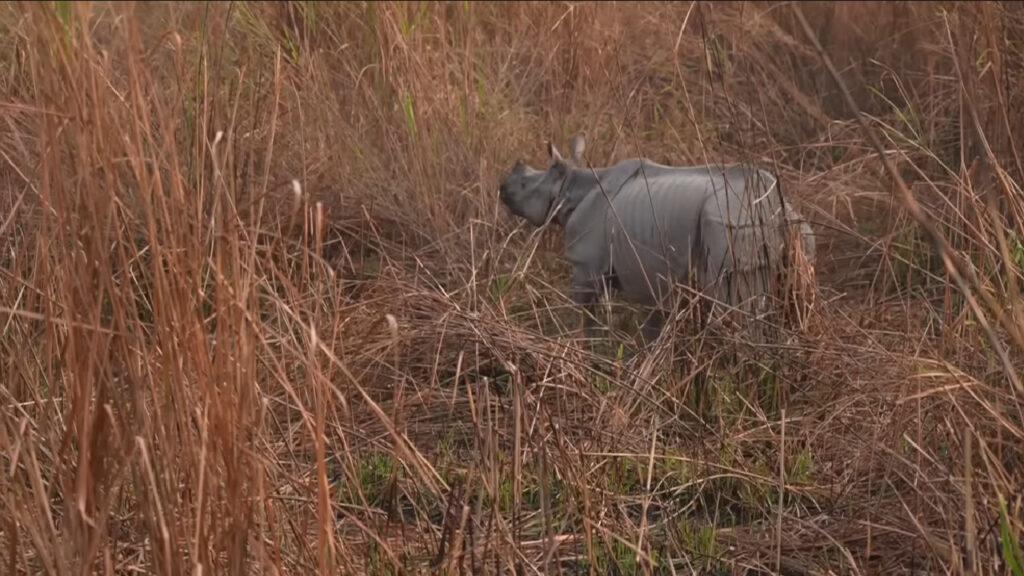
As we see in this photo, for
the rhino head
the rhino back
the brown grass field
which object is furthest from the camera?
the rhino head

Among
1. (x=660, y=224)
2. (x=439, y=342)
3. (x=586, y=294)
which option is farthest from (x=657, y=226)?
(x=439, y=342)

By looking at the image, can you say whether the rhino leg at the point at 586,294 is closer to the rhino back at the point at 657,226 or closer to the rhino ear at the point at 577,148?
the rhino back at the point at 657,226

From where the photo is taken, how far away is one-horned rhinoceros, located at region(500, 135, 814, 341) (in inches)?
126

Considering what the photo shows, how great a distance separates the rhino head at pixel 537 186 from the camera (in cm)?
407

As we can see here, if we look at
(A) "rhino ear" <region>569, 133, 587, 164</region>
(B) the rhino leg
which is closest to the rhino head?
(A) "rhino ear" <region>569, 133, 587, 164</region>

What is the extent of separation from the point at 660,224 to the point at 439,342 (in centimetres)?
95

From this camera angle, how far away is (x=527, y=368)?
3031mm

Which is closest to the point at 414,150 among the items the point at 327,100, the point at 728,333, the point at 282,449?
the point at 327,100

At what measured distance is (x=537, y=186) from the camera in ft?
13.4

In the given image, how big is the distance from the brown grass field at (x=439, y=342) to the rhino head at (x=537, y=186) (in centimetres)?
11

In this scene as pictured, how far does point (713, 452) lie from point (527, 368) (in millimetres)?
475

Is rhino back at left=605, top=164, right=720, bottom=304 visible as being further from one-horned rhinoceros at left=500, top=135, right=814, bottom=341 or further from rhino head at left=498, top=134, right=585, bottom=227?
rhino head at left=498, top=134, right=585, bottom=227

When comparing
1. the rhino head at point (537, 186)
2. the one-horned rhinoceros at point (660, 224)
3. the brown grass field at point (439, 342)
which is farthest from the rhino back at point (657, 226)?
the rhino head at point (537, 186)

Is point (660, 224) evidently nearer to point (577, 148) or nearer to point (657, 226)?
point (657, 226)
